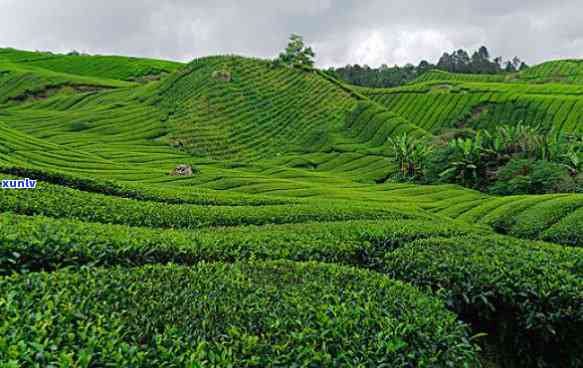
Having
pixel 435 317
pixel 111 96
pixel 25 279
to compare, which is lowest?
pixel 435 317

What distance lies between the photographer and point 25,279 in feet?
15.3

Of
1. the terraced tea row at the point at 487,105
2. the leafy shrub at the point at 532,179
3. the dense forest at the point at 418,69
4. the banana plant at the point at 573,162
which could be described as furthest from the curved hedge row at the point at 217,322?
the dense forest at the point at 418,69

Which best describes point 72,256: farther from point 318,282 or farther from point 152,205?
point 152,205

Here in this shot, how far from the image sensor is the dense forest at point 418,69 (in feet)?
308

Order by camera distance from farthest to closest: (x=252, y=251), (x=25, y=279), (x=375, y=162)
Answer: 1. (x=375, y=162)
2. (x=252, y=251)
3. (x=25, y=279)

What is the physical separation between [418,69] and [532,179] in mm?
94314

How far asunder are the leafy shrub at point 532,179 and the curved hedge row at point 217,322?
55.4ft

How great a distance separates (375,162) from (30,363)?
27.9m

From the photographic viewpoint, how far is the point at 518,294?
19.2 feet

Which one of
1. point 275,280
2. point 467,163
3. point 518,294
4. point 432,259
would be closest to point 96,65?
point 467,163

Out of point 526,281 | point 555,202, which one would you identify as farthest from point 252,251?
point 555,202

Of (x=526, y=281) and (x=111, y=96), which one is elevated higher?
(x=111, y=96)
